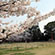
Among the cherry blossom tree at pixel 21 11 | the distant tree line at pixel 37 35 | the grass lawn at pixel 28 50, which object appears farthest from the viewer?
the distant tree line at pixel 37 35

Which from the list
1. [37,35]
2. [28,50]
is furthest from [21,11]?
[37,35]

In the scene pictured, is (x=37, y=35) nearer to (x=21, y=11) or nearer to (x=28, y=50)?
(x=28, y=50)

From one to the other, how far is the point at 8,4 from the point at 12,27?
31.9 inches

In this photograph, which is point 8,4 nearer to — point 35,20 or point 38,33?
point 35,20

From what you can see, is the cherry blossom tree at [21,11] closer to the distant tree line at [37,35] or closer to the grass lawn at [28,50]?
the grass lawn at [28,50]

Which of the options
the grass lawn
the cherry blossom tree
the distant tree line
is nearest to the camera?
the cherry blossom tree

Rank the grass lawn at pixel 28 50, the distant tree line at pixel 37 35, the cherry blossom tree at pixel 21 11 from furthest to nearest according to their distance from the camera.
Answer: the distant tree line at pixel 37 35
the grass lawn at pixel 28 50
the cherry blossom tree at pixel 21 11

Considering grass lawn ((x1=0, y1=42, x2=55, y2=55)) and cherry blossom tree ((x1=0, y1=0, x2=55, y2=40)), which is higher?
cherry blossom tree ((x1=0, y1=0, x2=55, y2=40))

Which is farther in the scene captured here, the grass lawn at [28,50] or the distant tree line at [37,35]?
the distant tree line at [37,35]

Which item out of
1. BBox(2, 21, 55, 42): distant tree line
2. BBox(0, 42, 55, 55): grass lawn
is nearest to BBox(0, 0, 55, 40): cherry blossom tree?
BBox(0, 42, 55, 55): grass lawn

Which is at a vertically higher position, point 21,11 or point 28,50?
point 21,11

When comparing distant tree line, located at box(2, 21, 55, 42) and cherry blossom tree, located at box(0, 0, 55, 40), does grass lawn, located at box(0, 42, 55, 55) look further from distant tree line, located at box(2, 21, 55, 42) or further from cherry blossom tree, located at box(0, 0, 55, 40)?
distant tree line, located at box(2, 21, 55, 42)

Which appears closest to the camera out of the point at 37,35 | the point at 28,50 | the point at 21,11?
the point at 21,11

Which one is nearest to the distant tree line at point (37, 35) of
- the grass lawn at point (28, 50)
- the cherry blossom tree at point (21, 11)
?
the grass lawn at point (28, 50)
